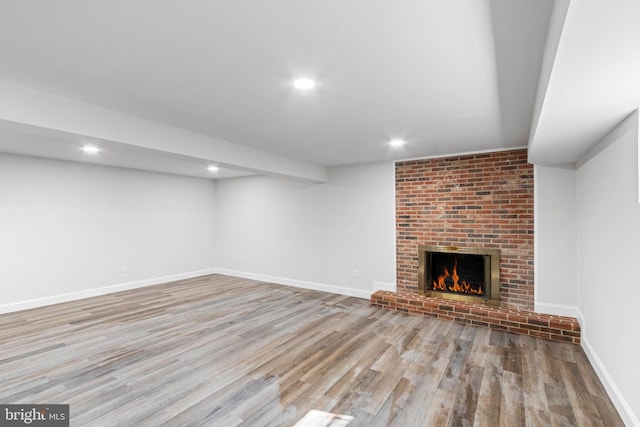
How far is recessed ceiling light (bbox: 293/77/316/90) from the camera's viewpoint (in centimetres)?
210

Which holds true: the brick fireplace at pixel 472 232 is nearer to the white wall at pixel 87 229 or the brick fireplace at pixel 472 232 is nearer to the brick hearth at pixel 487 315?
the brick hearth at pixel 487 315

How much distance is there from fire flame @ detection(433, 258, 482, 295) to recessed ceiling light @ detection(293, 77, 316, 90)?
3538mm

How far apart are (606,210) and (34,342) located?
566 cm

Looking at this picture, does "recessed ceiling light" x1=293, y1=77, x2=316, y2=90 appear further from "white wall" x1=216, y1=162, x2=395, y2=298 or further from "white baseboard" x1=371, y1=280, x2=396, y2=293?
"white baseboard" x1=371, y1=280, x2=396, y2=293

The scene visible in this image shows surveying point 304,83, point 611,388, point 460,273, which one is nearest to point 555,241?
point 460,273

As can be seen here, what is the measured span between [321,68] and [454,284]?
384cm

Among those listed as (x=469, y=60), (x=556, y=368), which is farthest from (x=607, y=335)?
(x=469, y=60)

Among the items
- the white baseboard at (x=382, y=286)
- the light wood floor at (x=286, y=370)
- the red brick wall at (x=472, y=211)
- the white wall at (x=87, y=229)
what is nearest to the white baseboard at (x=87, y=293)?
the white wall at (x=87, y=229)

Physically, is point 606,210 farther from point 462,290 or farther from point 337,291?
point 337,291

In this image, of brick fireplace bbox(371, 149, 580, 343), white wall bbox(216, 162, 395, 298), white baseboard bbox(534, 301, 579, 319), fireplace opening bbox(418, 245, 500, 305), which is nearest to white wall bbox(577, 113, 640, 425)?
white baseboard bbox(534, 301, 579, 319)

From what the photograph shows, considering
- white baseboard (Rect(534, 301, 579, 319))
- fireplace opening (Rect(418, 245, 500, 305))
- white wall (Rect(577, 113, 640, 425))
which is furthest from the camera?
fireplace opening (Rect(418, 245, 500, 305))

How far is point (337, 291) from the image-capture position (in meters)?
5.46

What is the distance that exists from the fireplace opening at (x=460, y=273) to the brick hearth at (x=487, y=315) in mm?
288

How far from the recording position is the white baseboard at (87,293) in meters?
4.39
